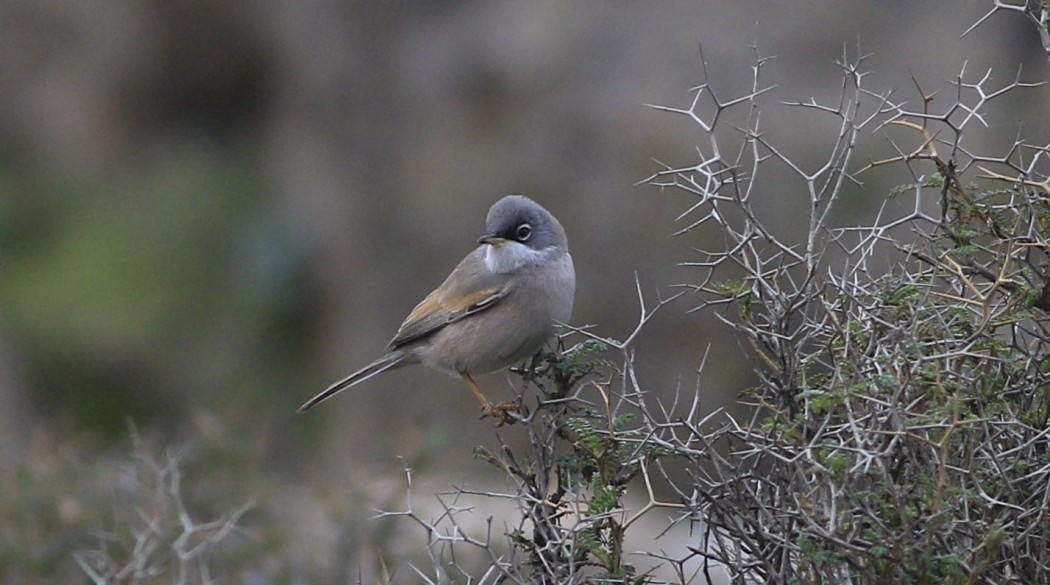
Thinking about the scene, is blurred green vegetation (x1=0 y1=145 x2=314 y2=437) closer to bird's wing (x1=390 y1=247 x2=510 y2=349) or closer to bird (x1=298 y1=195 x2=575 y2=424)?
bird's wing (x1=390 y1=247 x2=510 y2=349)

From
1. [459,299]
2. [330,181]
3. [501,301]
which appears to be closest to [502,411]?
[501,301]

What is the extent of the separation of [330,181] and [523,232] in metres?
7.80

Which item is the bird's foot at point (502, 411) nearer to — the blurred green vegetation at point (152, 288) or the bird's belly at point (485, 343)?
the bird's belly at point (485, 343)

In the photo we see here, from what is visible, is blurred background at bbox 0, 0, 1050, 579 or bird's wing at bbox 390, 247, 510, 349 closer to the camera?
bird's wing at bbox 390, 247, 510, 349

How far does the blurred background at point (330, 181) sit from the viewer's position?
1028cm

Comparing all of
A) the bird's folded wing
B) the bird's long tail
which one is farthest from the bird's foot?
the bird's long tail

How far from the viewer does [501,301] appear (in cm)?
577

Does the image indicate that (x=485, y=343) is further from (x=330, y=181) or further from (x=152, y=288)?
(x=152, y=288)

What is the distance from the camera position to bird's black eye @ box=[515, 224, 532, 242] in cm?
570

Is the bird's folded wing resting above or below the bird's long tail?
above

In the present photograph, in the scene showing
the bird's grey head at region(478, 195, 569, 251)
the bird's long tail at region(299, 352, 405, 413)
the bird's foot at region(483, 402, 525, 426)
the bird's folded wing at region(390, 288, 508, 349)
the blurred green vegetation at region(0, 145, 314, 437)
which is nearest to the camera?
the bird's foot at region(483, 402, 525, 426)

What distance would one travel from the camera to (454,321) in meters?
6.01

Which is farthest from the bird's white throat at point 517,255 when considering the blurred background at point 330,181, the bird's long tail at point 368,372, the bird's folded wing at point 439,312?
the blurred background at point 330,181

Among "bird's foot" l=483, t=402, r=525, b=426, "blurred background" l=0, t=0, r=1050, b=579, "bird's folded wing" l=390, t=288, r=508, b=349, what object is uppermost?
"blurred background" l=0, t=0, r=1050, b=579
